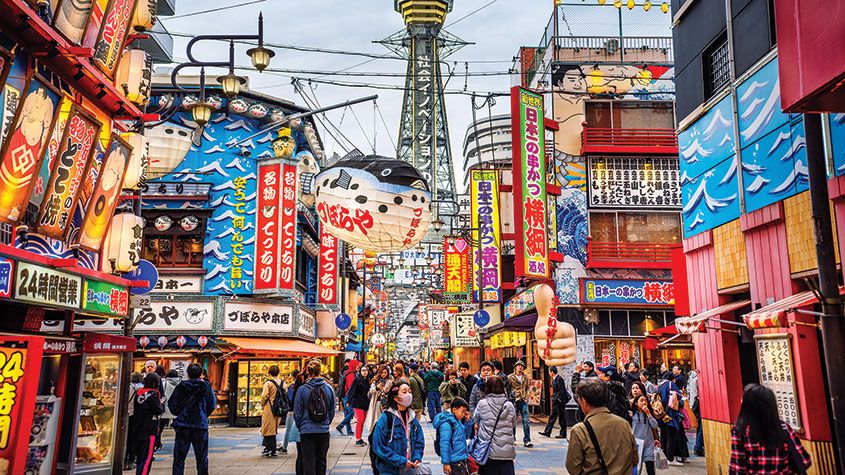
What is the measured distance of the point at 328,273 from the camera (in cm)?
2955

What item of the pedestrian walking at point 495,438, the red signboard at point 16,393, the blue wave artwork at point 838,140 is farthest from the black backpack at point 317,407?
the blue wave artwork at point 838,140

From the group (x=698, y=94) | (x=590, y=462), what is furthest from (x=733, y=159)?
(x=590, y=462)

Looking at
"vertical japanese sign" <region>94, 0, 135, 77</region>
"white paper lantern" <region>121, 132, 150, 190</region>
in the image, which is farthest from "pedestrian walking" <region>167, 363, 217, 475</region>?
"vertical japanese sign" <region>94, 0, 135, 77</region>

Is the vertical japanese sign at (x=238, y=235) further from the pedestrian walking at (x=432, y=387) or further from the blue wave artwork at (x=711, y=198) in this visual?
the blue wave artwork at (x=711, y=198)

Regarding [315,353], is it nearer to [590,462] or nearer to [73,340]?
[73,340]

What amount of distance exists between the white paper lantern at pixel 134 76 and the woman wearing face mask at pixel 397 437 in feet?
23.7

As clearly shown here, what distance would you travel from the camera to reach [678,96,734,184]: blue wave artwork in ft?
38.3

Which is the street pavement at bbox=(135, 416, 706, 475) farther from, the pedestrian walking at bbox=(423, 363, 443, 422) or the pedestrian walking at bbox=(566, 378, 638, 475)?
the pedestrian walking at bbox=(566, 378, 638, 475)

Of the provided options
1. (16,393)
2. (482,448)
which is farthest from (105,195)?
(482,448)

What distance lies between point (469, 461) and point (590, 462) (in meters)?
3.29

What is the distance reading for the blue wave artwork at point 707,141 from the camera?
11.7 metres

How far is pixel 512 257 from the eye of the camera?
115 feet

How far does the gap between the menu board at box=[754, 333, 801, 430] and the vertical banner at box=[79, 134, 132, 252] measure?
10.3m

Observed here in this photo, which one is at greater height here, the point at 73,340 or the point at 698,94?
the point at 698,94
